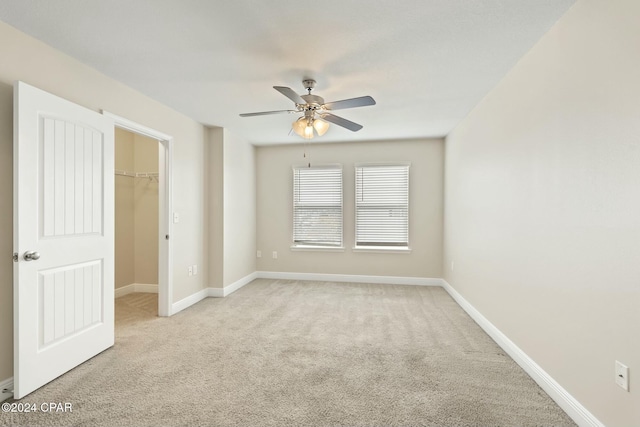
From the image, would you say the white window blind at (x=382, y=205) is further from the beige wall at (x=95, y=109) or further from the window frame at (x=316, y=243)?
the beige wall at (x=95, y=109)

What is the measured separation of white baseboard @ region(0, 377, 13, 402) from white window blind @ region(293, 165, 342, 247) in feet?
13.4

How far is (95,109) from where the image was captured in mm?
2818

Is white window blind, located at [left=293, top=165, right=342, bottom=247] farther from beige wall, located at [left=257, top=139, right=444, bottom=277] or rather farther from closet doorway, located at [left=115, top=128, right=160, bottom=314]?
closet doorway, located at [left=115, top=128, right=160, bottom=314]

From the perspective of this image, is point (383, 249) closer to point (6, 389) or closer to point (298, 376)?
point (298, 376)

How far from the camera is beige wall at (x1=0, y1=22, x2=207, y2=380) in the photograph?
213cm

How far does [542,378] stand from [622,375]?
77 centimetres

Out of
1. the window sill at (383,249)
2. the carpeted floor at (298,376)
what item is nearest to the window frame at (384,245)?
the window sill at (383,249)

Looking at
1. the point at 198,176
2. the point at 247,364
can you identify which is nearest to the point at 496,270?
the point at 247,364

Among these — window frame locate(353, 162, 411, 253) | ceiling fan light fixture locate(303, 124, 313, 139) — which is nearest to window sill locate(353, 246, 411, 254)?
window frame locate(353, 162, 411, 253)

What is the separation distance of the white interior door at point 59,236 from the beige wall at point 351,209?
126 inches

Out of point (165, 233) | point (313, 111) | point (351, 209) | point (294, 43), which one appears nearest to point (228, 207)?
point (165, 233)

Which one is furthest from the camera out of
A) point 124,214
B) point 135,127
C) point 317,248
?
point 317,248

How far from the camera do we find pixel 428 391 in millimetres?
2188

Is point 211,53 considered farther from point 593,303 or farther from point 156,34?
point 593,303
